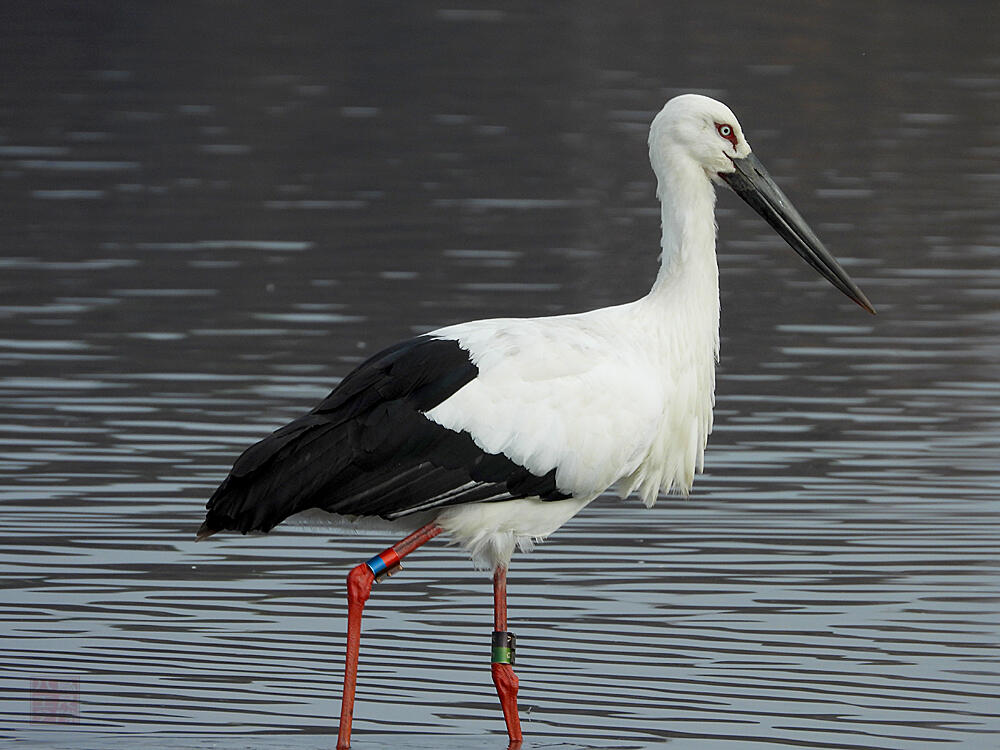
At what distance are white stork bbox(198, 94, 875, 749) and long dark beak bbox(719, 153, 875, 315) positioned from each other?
539 millimetres

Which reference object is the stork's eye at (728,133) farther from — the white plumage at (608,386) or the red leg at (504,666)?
the red leg at (504,666)

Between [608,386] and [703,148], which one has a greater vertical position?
[703,148]

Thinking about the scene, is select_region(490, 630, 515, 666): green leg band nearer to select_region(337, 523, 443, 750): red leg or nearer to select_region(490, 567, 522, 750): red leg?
select_region(490, 567, 522, 750): red leg

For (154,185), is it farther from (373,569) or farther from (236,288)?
(373,569)

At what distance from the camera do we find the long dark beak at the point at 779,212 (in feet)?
32.1

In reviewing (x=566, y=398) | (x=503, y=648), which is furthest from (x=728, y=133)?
(x=503, y=648)

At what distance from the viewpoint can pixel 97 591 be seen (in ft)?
35.0

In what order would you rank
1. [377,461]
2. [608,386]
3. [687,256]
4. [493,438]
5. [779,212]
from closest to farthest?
[377,461]
[493,438]
[608,386]
[687,256]
[779,212]

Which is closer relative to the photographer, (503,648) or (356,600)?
(356,600)

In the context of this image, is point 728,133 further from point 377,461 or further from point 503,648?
point 503,648

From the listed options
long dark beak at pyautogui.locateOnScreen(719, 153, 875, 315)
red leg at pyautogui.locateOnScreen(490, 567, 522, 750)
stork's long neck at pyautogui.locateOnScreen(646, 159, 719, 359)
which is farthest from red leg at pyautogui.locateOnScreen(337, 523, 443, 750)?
long dark beak at pyautogui.locateOnScreen(719, 153, 875, 315)

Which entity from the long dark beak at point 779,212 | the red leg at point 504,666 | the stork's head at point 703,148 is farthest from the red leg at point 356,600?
the long dark beak at point 779,212

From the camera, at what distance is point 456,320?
16844 mm

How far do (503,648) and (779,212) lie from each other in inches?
86.5
